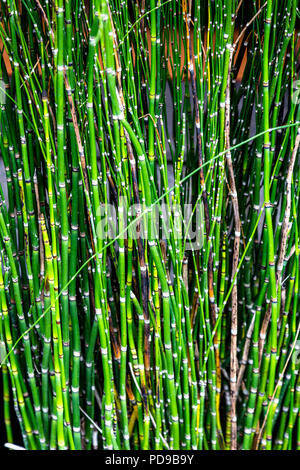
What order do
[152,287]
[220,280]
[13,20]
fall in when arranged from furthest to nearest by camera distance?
[220,280], [152,287], [13,20]

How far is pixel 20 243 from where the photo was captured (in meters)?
0.96

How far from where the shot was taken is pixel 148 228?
720 millimetres

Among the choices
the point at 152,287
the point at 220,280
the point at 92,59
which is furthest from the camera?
the point at 220,280

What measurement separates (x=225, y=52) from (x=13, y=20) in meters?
0.38

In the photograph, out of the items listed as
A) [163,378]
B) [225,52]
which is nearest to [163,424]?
[163,378]

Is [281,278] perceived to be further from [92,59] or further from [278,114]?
[92,59]

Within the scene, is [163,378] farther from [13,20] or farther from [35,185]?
[13,20]

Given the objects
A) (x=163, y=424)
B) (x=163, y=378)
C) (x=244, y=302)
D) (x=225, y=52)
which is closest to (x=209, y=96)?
(x=225, y=52)

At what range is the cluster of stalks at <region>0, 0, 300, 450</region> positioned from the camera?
2.58 ft

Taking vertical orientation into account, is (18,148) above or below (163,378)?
above

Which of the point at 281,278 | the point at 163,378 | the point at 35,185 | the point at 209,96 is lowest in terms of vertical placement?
the point at 163,378

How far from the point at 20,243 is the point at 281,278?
1.84ft

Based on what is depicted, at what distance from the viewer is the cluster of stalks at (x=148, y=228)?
786mm

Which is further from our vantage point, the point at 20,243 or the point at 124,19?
the point at 20,243
